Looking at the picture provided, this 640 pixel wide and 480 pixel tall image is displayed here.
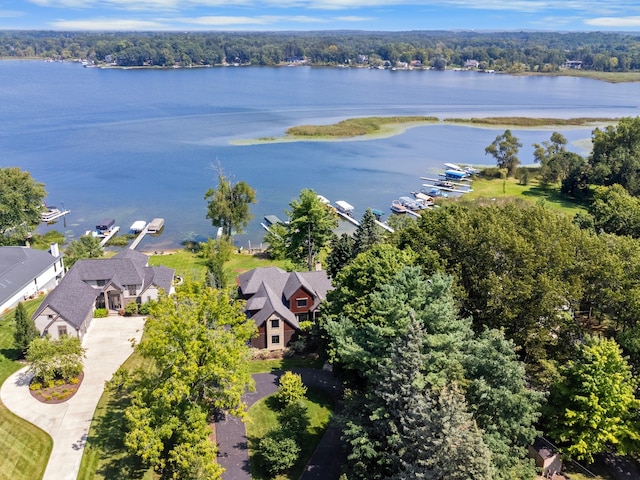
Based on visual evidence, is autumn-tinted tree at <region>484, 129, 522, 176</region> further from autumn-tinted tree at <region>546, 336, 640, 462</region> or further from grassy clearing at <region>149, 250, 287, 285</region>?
autumn-tinted tree at <region>546, 336, 640, 462</region>

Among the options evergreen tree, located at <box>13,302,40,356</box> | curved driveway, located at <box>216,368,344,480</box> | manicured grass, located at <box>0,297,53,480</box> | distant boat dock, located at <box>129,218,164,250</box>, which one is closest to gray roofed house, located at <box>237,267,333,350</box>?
curved driveway, located at <box>216,368,344,480</box>

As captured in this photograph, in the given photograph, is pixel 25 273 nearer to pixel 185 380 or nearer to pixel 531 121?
pixel 185 380

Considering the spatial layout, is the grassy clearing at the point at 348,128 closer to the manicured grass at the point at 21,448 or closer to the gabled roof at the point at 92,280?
the gabled roof at the point at 92,280

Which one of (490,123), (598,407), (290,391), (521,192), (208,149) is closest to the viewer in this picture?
(598,407)

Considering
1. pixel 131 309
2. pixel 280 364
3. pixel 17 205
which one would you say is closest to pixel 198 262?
pixel 131 309

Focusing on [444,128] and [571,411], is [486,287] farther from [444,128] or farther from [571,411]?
[444,128]

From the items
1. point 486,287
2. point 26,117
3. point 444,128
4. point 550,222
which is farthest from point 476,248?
point 26,117
